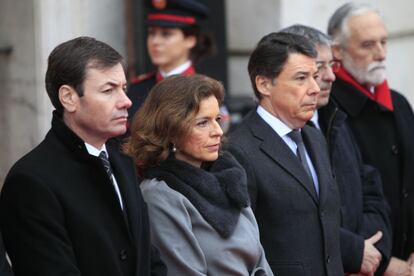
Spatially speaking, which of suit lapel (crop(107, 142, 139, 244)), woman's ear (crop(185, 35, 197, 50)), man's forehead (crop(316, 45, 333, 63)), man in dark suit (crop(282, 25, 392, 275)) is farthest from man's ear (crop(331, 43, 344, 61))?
suit lapel (crop(107, 142, 139, 244))

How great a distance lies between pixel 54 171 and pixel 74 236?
0.24 meters

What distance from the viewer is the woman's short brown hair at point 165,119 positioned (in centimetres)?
405

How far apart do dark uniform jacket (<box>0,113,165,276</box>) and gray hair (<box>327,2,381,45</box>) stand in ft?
7.32

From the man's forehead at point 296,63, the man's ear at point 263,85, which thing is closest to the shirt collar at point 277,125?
the man's ear at point 263,85

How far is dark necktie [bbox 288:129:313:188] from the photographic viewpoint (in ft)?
15.0

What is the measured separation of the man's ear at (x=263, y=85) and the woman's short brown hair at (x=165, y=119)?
0.47 metres

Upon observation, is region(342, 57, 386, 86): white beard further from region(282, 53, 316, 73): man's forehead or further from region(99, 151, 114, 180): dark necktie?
region(99, 151, 114, 180): dark necktie

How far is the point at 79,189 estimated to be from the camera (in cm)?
369

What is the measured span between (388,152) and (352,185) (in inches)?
20.7

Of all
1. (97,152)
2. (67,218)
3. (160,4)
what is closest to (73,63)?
(97,152)

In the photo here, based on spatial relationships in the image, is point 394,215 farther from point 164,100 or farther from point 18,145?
point 18,145

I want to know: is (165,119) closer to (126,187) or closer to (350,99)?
(126,187)

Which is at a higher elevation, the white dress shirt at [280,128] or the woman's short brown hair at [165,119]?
the woman's short brown hair at [165,119]

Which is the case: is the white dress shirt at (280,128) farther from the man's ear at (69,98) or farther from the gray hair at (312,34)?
the man's ear at (69,98)
